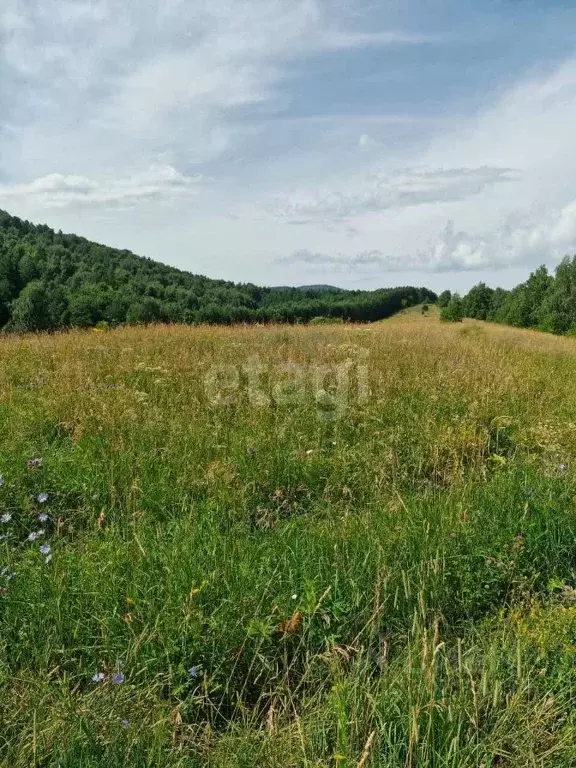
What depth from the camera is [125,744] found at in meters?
1.67

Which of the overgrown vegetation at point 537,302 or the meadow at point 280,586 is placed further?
the overgrown vegetation at point 537,302

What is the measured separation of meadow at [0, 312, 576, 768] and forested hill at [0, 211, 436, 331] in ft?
35.9

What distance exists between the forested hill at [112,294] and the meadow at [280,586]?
10.9m

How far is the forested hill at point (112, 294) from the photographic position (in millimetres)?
38344

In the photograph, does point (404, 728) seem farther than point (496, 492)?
No

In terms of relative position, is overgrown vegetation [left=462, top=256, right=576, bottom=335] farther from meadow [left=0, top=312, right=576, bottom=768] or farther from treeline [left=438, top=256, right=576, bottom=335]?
meadow [left=0, top=312, right=576, bottom=768]

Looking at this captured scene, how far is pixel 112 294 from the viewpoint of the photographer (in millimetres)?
44812

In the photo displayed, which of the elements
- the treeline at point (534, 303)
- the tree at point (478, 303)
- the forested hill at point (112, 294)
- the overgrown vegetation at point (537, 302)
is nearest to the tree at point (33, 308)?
the forested hill at point (112, 294)

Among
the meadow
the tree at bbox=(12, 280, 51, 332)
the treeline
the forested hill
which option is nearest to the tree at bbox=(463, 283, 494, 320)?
the treeline

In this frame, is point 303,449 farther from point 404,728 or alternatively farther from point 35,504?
point 404,728

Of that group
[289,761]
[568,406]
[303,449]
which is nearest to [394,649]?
[289,761]

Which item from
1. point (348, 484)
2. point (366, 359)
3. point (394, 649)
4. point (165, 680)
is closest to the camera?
point (165, 680)

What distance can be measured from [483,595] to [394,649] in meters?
0.63

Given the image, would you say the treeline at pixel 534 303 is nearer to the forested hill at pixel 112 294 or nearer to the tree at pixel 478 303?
the tree at pixel 478 303
